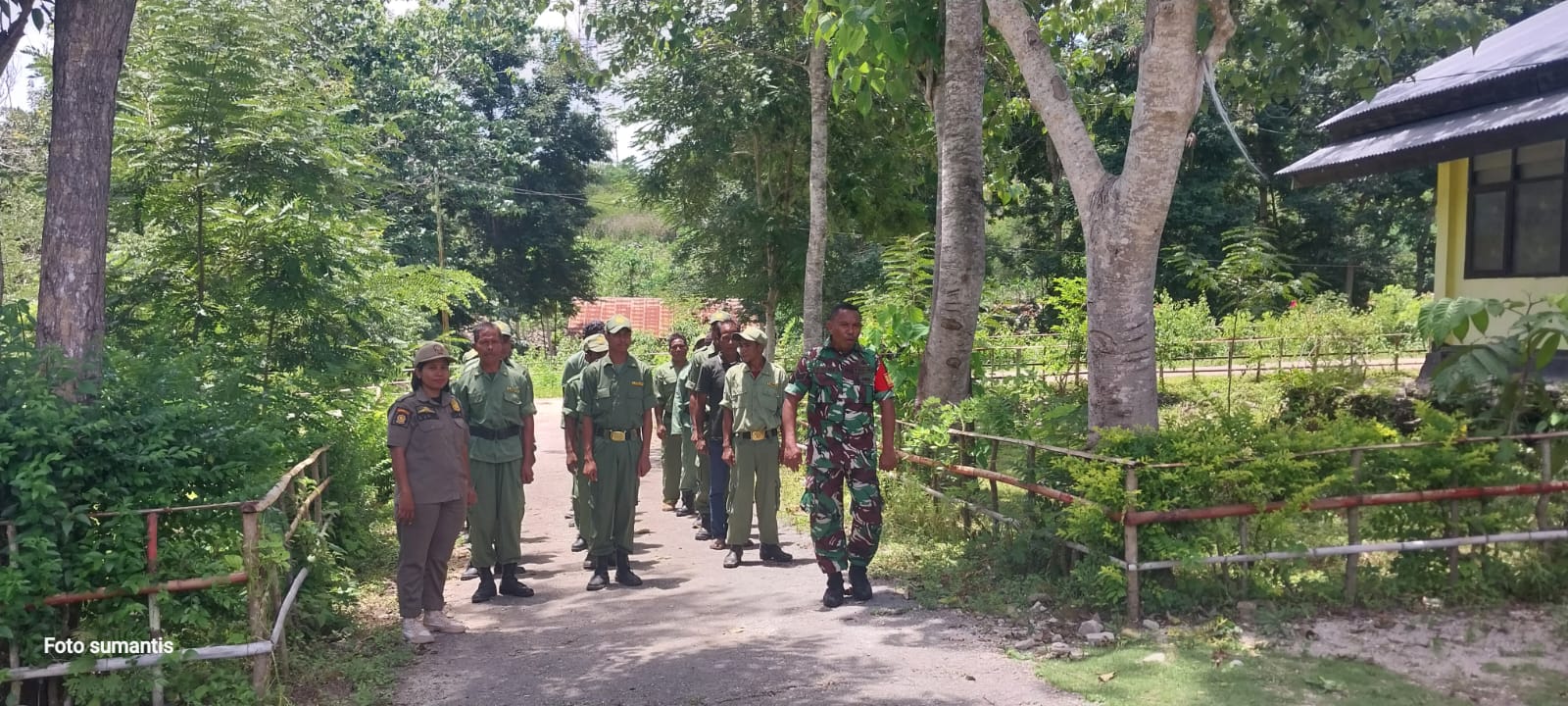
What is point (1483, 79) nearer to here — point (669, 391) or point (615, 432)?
point (669, 391)

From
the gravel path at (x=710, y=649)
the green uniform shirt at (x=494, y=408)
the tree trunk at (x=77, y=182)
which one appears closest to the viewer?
the gravel path at (x=710, y=649)

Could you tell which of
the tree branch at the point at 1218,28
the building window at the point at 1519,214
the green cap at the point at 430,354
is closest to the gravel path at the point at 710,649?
the green cap at the point at 430,354

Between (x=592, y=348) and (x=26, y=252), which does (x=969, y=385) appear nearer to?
(x=592, y=348)

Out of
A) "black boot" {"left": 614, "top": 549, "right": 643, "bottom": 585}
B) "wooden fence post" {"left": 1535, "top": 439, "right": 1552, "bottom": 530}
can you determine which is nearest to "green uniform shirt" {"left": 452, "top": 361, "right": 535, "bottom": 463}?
"black boot" {"left": 614, "top": 549, "right": 643, "bottom": 585}

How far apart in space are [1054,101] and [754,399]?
296 centimetres

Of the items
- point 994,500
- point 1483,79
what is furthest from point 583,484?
point 1483,79

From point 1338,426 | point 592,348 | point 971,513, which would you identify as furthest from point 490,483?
point 1338,426

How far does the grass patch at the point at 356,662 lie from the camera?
17.2 feet

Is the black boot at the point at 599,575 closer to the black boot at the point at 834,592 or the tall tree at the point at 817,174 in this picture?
the black boot at the point at 834,592

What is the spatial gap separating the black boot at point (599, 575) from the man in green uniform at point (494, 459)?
1.51 feet

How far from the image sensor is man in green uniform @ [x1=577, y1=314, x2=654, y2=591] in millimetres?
7582

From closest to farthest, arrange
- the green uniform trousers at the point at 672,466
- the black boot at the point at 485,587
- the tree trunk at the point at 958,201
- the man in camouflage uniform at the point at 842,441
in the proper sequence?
the man in camouflage uniform at the point at 842,441
the black boot at the point at 485,587
the tree trunk at the point at 958,201
the green uniform trousers at the point at 672,466

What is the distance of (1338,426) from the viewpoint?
21.4 feet

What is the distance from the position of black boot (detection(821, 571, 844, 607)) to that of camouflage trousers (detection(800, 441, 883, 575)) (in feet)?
0.15
